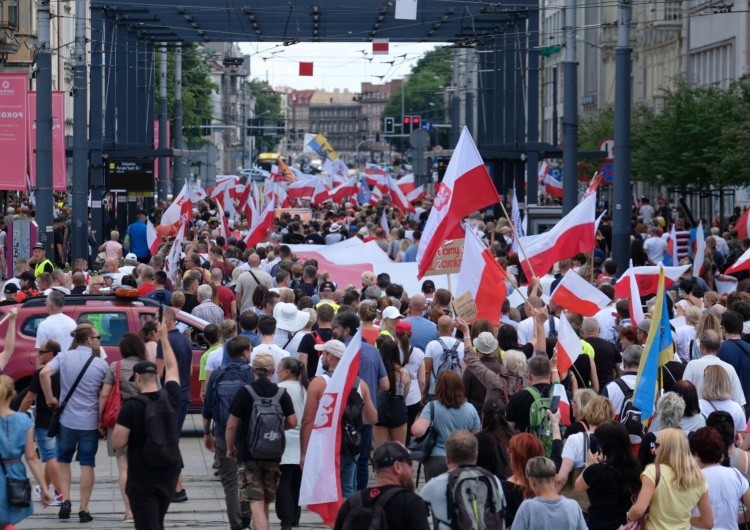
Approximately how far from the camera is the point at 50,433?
12.0 metres

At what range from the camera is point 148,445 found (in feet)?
32.1

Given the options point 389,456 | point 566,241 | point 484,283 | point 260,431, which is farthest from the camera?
point 566,241

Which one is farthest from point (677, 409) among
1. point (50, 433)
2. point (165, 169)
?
point (165, 169)

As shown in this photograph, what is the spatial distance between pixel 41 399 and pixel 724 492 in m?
6.05

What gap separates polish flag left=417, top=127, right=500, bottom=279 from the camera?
1623cm

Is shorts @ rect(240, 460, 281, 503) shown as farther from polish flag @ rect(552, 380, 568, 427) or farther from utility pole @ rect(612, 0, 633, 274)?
utility pole @ rect(612, 0, 633, 274)

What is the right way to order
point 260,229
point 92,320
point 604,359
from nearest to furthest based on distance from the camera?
point 604,359, point 92,320, point 260,229

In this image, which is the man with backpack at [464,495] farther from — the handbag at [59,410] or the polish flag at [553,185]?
the polish flag at [553,185]

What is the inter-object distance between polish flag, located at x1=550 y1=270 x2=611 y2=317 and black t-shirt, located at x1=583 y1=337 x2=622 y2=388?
49.3 inches

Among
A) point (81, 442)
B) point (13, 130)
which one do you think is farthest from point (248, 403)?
point (13, 130)

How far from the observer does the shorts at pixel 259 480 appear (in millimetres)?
10648

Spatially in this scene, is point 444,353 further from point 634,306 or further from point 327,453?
point 327,453

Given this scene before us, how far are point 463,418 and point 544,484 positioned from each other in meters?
2.70

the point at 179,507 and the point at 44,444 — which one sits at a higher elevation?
the point at 44,444
